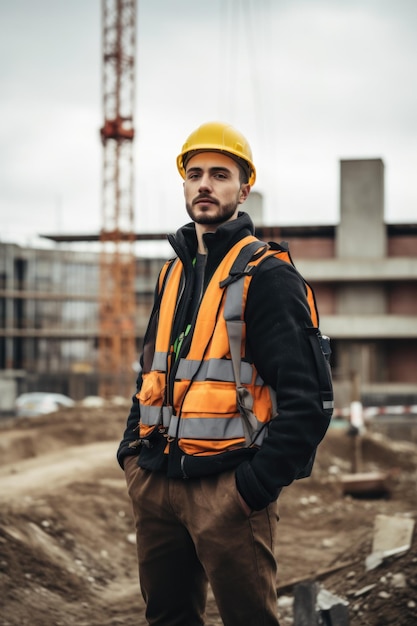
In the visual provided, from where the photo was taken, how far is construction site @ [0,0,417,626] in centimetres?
578

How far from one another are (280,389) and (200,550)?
25.2 inches

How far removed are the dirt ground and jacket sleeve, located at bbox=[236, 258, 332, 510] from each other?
255 centimetres

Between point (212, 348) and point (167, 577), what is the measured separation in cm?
90

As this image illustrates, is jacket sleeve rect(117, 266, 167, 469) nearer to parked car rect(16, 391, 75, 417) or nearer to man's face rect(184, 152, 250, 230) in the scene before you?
man's face rect(184, 152, 250, 230)

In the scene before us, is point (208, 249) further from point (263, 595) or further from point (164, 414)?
point (263, 595)

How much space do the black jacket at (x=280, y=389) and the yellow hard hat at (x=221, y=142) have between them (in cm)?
32

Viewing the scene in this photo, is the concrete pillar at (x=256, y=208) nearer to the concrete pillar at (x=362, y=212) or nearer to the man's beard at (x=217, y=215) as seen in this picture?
the concrete pillar at (x=362, y=212)

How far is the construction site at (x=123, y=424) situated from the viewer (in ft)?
19.0

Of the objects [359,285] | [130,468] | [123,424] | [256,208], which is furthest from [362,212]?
[130,468]

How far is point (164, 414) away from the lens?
302cm

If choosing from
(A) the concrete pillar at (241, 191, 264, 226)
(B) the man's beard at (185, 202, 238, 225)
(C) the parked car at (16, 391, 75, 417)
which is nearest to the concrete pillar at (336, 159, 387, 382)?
(A) the concrete pillar at (241, 191, 264, 226)

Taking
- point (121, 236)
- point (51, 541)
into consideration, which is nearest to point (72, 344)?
point (121, 236)

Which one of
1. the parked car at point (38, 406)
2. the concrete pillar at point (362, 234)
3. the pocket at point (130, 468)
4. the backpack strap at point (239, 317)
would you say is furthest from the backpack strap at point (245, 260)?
the concrete pillar at point (362, 234)

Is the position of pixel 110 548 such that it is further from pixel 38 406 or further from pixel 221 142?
pixel 38 406
